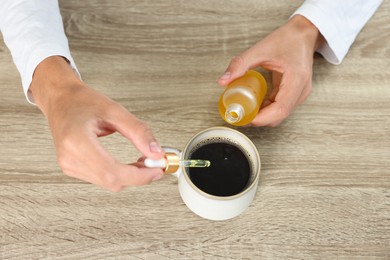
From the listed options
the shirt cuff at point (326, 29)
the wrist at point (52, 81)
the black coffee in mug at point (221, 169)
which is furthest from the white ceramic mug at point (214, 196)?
the shirt cuff at point (326, 29)

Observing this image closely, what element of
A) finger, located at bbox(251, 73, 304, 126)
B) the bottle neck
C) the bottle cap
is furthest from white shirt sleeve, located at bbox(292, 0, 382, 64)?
the bottle cap

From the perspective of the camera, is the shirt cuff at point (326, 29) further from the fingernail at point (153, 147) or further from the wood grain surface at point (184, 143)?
the fingernail at point (153, 147)

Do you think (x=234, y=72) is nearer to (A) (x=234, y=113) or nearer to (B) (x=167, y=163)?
(A) (x=234, y=113)

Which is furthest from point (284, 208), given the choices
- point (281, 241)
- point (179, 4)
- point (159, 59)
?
point (179, 4)

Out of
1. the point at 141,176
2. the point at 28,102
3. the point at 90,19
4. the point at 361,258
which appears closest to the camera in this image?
the point at 141,176

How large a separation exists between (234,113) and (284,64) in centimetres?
15

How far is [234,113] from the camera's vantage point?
2.40 feet

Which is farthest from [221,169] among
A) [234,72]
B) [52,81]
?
[52,81]

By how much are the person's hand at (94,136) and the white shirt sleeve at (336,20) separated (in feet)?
1.41

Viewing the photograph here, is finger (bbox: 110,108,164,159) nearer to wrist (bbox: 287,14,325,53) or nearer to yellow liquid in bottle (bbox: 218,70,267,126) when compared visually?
yellow liquid in bottle (bbox: 218,70,267,126)

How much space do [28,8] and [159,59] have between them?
0.25 meters

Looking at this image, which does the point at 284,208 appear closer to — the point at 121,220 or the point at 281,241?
the point at 281,241

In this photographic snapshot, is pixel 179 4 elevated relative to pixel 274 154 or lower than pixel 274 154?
elevated

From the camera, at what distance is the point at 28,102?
32.1 inches
